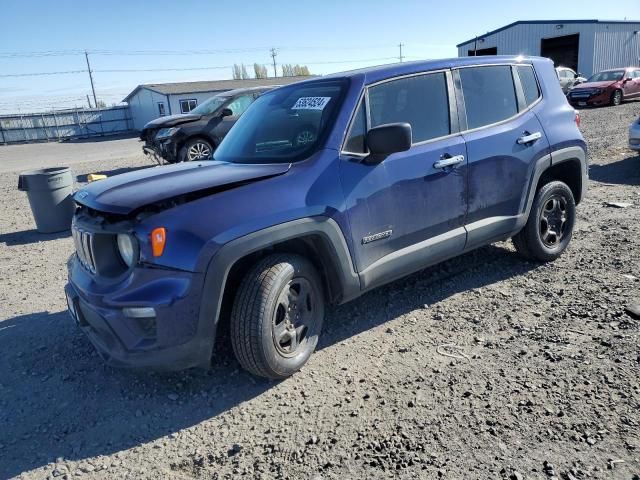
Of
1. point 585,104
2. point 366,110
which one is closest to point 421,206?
point 366,110

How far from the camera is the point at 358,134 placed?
3.39 meters

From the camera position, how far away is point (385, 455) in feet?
8.24

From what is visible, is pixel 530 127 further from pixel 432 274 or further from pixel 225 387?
pixel 225 387

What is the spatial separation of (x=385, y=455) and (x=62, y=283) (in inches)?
165

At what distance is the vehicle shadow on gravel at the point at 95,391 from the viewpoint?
2.80m

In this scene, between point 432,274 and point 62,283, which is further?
point 62,283

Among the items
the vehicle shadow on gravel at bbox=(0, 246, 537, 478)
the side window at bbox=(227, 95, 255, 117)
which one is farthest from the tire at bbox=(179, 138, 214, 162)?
the vehicle shadow on gravel at bbox=(0, 246, 537, 478)

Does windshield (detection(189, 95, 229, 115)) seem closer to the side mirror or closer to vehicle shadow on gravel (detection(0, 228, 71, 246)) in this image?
vehicle shadow on gravel (detection(0, 228, 71, 246))

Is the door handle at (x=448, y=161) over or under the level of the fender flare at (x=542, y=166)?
over

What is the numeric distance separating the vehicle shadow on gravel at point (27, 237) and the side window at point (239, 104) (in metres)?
6.03

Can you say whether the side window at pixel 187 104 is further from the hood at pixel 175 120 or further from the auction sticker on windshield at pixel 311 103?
the auction sticker on windshield at pixel 311 103

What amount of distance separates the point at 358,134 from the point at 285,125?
0.65 meters

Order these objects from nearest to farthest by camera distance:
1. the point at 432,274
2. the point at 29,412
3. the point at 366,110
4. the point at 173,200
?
1. the point at 173,200
2. the point at 29,412
3. the point at 366,110
4. the point at 432,274

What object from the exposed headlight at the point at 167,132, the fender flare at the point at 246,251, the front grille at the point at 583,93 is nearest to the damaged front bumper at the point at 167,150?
the exposed headlight at the point at 167,132
